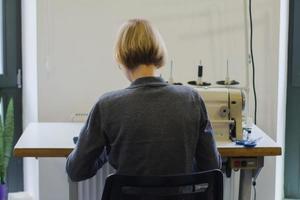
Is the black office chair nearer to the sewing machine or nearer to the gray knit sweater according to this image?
the gray knit sweater

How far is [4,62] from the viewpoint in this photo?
3.32 metres

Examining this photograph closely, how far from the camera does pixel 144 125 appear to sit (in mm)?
1644

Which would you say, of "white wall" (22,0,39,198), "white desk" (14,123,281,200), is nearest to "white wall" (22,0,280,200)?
"white wall" (22,0,39,198)

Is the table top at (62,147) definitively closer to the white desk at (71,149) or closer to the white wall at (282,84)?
the white desk at (71,149)

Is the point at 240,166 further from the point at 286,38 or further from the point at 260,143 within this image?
the point at 286,38

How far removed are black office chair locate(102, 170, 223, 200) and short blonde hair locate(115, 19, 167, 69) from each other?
1.48ft

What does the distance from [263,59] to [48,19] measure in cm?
139

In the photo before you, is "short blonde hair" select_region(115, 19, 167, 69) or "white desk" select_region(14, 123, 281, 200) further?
"white desk" select_region(14, 123, 281, 200)

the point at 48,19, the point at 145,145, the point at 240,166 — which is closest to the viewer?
the point at 145,145

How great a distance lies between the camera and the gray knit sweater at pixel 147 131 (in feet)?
5.38

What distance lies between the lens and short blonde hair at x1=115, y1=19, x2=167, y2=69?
1734 millimetres

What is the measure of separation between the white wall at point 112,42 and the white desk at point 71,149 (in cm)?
59

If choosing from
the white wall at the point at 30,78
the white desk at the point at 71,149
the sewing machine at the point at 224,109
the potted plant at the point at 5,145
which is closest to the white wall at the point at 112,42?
the white wall at the point at 30,78

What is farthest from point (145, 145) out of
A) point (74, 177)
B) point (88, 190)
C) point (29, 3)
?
point (29, 3)
